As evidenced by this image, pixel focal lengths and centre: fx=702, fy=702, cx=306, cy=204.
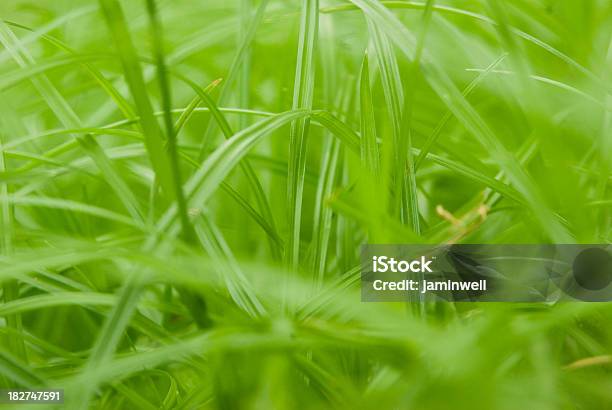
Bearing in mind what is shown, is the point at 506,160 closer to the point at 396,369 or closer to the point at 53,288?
the point at 396,369

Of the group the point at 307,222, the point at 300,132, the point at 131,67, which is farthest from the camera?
the point at 307,222

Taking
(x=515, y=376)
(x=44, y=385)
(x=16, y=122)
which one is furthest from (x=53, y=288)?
(x=515, y=376)

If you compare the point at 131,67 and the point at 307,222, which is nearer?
the point at 131,67

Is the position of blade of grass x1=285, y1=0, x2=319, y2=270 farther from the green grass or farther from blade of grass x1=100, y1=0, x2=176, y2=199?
blade of grass x1=100, y1=0, x2=176, y2=199

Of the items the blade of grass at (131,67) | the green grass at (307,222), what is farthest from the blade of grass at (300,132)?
the blade of grass at (131,67)

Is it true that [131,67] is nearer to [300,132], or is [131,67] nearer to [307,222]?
[300,132]

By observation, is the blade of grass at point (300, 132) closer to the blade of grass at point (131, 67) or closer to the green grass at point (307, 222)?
the green grass at point (307, 222)

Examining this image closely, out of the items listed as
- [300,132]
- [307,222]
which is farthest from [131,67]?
[307,222]

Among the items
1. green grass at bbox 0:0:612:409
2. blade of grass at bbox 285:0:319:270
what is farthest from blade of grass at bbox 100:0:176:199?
blade of grass at bbox 285:0:319:270

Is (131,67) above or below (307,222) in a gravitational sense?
below
